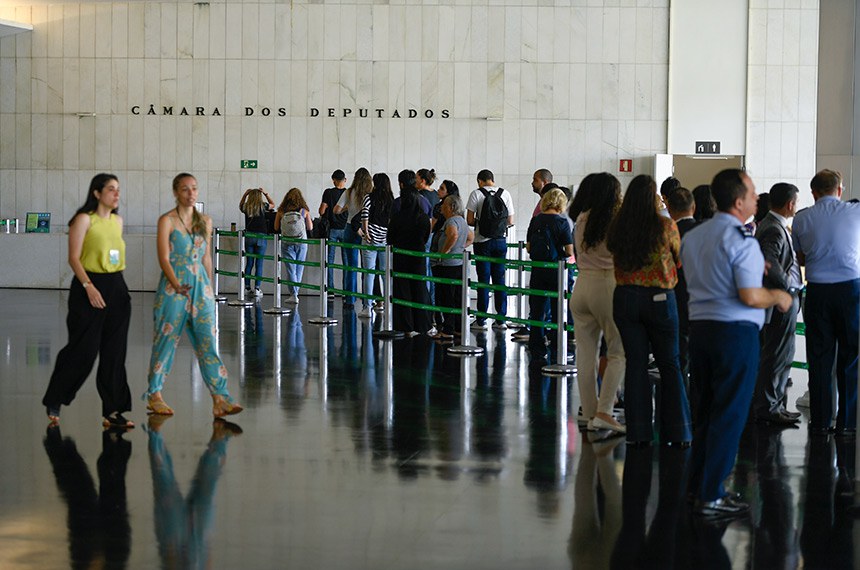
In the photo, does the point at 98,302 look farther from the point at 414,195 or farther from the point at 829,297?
the point at 414,195

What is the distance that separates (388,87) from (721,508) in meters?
17.9

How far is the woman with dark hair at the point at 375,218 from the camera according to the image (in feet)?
56.2

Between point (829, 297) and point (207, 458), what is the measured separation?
14.8 feet

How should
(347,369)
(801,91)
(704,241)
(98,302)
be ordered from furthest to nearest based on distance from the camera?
(801,91)
(347,369)
(98,302)
(704,241)

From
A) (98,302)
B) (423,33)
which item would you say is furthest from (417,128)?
(98,302)

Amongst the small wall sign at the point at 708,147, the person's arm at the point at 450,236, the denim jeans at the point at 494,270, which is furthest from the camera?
the small wall sign at the point at 708,147

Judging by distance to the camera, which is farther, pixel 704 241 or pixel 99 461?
pixel 99 461

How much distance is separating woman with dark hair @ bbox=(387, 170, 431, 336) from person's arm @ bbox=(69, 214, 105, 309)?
631cm

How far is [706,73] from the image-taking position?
2362 cm

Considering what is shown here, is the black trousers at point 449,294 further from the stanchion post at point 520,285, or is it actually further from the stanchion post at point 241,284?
the stanchion post at point 241,284

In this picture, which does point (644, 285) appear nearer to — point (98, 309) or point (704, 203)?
point (704, 203)

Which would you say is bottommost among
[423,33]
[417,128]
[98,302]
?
[98,302]

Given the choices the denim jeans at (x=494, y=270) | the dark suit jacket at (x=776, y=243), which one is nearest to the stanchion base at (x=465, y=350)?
the denim jeans at (x=494, y=270)

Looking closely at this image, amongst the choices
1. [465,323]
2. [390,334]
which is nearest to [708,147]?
[390,334]
